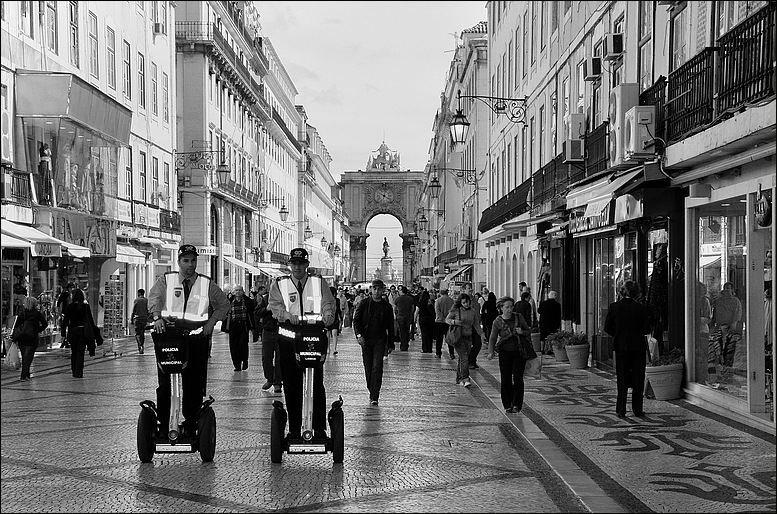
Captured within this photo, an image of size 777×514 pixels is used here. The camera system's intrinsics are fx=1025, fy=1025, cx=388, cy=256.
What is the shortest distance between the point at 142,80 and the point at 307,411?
29.0m

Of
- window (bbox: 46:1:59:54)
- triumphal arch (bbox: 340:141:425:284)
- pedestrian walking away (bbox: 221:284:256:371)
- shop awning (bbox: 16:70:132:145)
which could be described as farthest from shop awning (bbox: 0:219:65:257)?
triumphal arch (bbox: 340:141:425:284)

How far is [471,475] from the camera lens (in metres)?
8.23

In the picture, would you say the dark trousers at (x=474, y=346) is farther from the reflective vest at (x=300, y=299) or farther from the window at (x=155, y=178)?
the window at (x=155, y=178)

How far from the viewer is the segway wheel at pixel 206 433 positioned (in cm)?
870

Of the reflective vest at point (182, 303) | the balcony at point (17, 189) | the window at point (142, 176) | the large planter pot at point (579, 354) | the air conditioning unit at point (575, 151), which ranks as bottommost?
the large planter pot at point (579, 354)

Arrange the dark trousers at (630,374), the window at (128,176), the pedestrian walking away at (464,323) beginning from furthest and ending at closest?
1. the window at (128,176)
2. the pedestrian walking away at (464,323)
3. the dark trousers at (630,374)

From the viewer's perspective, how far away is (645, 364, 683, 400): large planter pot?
1361 centimetres

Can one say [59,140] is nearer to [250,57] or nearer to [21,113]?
[21,113]

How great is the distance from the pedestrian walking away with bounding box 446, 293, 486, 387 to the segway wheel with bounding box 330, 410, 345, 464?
727cm

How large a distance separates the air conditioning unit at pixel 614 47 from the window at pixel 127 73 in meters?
18.9

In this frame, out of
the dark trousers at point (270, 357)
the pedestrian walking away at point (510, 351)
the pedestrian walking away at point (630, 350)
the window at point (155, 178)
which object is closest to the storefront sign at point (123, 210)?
the window at point (155, 178)

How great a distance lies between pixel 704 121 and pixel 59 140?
16735 millimetres

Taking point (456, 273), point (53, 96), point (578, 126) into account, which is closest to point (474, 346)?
point (578, 126)

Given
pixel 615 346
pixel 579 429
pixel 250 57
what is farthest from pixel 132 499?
pixel 250 57
